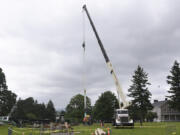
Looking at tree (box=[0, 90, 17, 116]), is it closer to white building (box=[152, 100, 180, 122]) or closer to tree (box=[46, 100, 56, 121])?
tree (box=[46, 100, 56, 121])

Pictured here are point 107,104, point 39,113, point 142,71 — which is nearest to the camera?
point 142,71

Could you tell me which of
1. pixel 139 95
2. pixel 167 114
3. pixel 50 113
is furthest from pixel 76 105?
pixel 139 95

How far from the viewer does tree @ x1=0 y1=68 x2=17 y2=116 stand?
43.1m

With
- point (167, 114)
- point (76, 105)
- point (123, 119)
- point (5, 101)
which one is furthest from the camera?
point (76, 105)

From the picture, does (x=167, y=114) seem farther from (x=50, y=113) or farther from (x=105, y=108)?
(x=50, y=113)

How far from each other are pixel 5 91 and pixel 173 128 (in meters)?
37.6

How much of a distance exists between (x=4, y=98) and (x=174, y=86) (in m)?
40.4

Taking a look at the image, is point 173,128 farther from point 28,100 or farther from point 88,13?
point 28,100

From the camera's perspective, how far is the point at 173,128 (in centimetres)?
1656

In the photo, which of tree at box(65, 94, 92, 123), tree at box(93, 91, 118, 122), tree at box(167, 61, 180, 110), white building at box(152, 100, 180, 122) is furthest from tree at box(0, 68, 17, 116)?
white building at box(152, 100, 180, 122)

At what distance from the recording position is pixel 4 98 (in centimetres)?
4384

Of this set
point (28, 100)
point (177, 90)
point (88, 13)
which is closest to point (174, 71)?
point (177, 90)

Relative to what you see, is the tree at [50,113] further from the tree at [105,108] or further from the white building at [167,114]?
the white building at [167,114]

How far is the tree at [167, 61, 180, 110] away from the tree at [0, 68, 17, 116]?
124 feet
